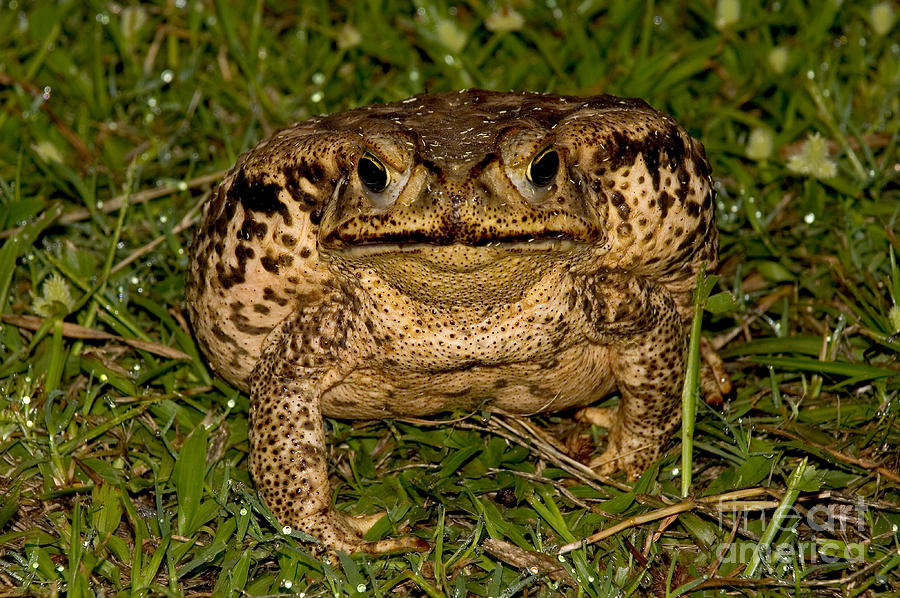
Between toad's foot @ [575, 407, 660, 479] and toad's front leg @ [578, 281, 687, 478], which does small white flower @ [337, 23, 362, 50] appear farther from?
toad's foot @ [575, 407, 660, 479]

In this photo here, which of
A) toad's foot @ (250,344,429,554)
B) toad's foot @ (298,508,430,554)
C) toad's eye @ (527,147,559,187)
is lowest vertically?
toad's foot @ (298,508,430,554)

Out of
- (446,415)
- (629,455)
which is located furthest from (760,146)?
(446,415)

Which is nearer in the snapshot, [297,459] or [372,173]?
[372,173]

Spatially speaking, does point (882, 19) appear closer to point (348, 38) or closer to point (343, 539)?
point (348, 38)

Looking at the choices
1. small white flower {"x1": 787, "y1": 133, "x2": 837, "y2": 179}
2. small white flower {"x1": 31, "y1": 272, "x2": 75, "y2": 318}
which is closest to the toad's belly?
small white flower {"x1": 31, "y1": 272, "x2": 75, "y2": 318}

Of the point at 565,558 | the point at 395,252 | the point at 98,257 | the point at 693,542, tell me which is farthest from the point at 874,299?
the point at 98,257

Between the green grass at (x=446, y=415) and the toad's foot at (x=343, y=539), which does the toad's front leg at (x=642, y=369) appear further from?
the toad's foot at (x=343, y=539)

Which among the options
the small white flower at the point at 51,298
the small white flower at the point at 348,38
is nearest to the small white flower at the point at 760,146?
the small white flower at the point at 348,38
